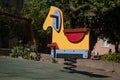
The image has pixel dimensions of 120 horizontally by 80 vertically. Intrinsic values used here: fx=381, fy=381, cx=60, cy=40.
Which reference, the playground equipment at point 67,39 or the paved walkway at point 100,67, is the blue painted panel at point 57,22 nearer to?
the playground equipment at point 67,39

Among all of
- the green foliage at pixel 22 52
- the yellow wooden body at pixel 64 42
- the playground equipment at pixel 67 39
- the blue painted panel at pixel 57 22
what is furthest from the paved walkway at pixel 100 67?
the blue painted panel at pixel 57 22

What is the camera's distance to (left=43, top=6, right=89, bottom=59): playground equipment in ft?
45.2

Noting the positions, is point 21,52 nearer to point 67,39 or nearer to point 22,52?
point 22,52

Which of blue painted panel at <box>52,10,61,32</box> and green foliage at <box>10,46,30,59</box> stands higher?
blue painted panel at <box>52,10,61,32</box>

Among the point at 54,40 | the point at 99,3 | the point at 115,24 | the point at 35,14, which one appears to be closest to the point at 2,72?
the point at 54,40

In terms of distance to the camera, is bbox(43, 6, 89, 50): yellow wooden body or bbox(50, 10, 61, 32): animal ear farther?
bbox(50, 10, 61, 32): animal ear

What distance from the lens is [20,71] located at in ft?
62.6

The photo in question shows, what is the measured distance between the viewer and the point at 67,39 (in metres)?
14.2

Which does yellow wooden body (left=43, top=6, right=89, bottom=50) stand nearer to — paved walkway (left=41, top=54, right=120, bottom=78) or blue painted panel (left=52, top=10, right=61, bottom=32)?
blue painted panel (left=52, top=10, right=61, bottom=32)

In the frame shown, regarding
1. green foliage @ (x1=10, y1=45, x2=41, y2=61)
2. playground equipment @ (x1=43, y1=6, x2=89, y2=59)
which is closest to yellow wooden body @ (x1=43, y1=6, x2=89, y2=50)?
playground equipment @ (x1=43, y1=6, x2=89, y2=59)

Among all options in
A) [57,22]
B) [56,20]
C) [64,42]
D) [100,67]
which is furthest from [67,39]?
[100,67]

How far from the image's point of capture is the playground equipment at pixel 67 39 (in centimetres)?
1377

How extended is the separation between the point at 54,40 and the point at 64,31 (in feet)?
1.78

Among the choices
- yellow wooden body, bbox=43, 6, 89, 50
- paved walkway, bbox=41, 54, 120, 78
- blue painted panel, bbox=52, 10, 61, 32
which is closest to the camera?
yellow wooden body, bbox=43, 6, 89, 50
